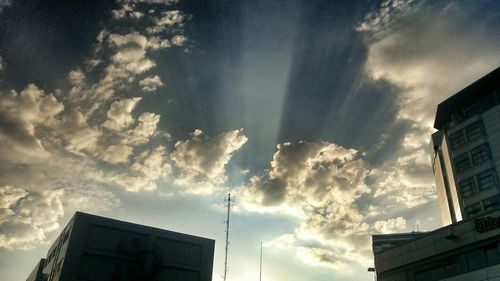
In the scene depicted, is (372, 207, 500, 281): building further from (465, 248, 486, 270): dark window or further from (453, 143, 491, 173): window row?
(453, 143, 491, 173): window row

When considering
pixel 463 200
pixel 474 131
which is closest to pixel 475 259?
pixel 463 200

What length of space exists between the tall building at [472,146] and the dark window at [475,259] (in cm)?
1722

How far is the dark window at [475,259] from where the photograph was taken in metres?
30.8

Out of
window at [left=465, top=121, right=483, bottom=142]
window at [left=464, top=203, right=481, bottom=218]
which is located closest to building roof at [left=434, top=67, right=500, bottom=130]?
window at [left=465, top=121, right=483, bottom=142]

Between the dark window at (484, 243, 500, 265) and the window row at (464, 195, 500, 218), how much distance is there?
17.3 metres

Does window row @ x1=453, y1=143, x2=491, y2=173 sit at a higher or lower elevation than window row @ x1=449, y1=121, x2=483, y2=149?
lower

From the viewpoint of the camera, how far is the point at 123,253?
47062 mm

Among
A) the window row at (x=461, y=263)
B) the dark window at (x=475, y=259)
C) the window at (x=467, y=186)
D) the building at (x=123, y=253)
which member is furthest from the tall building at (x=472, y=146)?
the building at (x=123, y=253)

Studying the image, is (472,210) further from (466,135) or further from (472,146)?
(466,135)

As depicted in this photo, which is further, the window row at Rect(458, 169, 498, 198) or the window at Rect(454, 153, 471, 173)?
the window at Rect(454, 153, 471, 173)

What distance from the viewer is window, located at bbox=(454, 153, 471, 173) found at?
50.5m

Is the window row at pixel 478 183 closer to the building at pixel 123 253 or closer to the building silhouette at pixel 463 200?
the building silhouette at pixel 463 200

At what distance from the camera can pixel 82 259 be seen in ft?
146

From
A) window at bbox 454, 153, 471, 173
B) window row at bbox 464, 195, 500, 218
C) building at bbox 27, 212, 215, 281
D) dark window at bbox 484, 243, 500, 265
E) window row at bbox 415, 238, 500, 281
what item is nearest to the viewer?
dark window at bbox 484, 243, 500, 265
